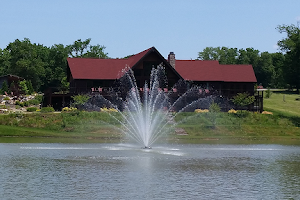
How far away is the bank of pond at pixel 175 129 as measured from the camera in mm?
54000

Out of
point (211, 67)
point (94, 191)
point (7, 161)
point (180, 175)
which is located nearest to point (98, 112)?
point (211, 67)

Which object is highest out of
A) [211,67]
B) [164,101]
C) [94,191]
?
[211,67]

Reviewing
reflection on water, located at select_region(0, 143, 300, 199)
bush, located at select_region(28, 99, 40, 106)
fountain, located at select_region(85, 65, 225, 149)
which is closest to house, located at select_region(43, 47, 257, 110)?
fountain, located at select_region(85, 65, 225, 149)

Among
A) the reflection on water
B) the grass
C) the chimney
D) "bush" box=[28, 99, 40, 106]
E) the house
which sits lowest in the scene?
the reflection on water

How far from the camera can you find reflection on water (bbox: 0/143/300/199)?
925 inches

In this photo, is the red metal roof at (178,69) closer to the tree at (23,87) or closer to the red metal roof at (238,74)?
the red metal roof at (238,74)

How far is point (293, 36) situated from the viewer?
82.5 m

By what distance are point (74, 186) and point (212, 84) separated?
193 ft

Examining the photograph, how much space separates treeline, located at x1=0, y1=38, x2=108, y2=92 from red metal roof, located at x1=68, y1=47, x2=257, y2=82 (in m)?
18.7

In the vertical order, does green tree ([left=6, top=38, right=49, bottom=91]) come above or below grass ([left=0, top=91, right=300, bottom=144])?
above

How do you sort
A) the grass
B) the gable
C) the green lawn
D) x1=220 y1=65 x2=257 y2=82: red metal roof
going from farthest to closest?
x1=220 y1=65 x2=257 y2=82: red metal roof → the green lawn → the gable → the grass

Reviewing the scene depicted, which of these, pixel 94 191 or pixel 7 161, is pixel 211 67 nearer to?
pixel 7 161

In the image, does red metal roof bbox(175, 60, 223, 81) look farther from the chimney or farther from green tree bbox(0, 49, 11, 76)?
green tree bbox(0, 49, 11, 76)

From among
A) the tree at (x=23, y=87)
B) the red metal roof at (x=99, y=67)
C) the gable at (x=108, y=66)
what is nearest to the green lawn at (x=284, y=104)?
the gable at (x=108, y=66)
